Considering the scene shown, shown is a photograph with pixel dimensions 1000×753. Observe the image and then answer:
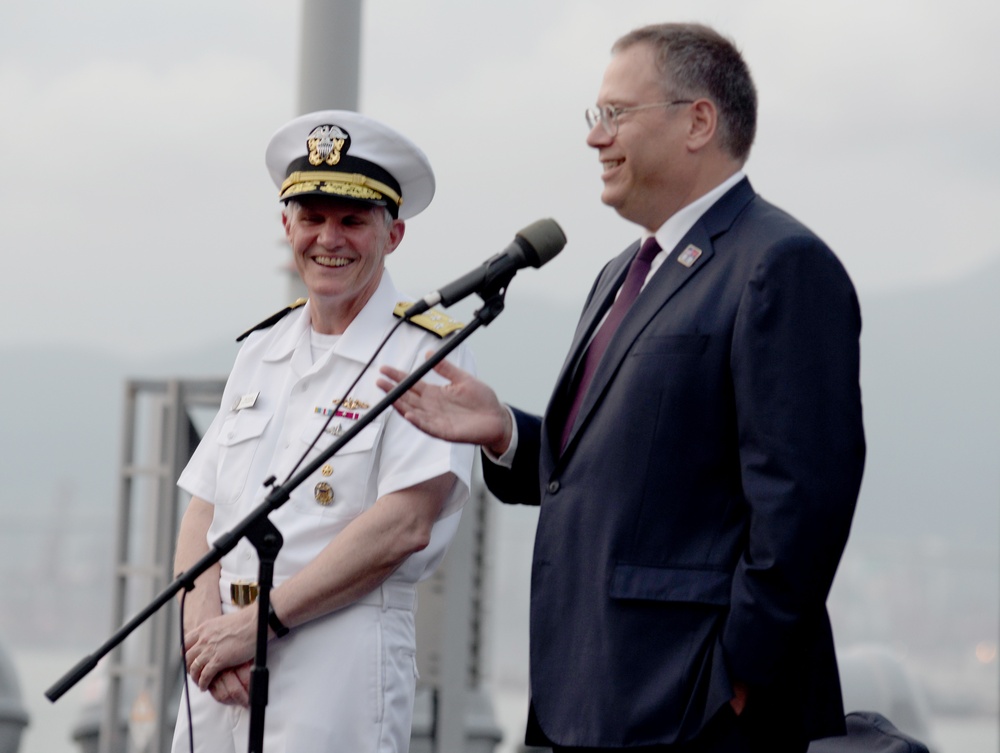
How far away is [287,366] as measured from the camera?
2234mm

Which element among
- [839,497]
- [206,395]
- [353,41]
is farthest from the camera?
[206,395]

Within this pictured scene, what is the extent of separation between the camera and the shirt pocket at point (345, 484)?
2092mm

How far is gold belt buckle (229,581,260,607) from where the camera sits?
208 cm

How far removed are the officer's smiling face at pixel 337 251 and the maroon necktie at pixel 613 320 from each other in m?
0.44

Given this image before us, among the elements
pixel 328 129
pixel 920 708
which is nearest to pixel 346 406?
pixel 328 129

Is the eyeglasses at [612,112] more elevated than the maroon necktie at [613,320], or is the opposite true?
the eyeglasses at [612,112]

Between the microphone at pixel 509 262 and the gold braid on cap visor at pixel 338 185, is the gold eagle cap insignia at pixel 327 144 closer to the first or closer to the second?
the gold braid on cap visor at pixel 338 185

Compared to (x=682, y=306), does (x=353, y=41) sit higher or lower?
higher

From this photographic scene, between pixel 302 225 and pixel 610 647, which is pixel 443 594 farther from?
pixel 610 647

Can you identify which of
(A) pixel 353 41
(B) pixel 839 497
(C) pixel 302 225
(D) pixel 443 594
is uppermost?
(A) pixel 353 41

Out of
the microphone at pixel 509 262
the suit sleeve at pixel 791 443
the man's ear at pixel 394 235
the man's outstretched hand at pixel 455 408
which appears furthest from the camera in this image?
the man's ear at pixel 394 235

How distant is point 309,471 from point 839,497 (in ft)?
2.16

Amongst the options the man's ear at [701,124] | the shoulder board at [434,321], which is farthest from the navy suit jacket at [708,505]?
the shoulder board at [434,321]

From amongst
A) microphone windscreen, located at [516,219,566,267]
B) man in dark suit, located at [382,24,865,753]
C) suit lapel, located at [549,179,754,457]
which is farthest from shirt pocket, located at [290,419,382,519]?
microphone windscreen, located at [516,219,566,267]
